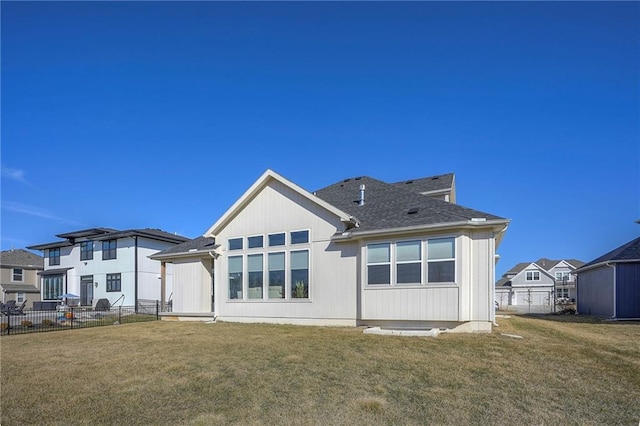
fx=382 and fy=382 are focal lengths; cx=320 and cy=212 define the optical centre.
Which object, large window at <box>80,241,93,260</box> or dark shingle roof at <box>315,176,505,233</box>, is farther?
large window at <box>80,241,93,260</box>

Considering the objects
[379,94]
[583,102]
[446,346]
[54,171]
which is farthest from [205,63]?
[583,102]

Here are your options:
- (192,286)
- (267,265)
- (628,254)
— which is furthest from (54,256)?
(628,254)

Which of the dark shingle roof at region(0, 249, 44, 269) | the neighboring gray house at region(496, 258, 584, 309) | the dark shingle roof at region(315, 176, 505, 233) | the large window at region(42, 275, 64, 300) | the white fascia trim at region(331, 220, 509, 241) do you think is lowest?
the neighboring gray house at region(496, 258, 584, 309)

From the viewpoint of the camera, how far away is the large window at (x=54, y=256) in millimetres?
36031

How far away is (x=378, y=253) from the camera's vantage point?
12.7 metres

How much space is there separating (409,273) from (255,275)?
6.36 meters

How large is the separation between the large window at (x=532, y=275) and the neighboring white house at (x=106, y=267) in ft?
154

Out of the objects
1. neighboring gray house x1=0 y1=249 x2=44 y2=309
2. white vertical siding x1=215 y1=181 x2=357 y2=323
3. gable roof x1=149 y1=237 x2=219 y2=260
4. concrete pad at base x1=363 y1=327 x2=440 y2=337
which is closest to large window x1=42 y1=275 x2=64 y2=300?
neighboring gray house x1=0 y1=249 x2=44 y2=309

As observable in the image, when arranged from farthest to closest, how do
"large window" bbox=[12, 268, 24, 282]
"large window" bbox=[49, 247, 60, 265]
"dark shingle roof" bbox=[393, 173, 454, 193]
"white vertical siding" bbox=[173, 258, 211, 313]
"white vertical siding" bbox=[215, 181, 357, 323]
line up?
"large window" bbox=[12, 268, 24, 282] < "large window" bbox=[49, 247, 60, 265] < "dark shingle roof" bbox=[393, 173, 454, 193] < "white vertical siding" bbox=[173, 258, 211, 313] < "white vertical siding" bbox=[215, 181, 357, 323]

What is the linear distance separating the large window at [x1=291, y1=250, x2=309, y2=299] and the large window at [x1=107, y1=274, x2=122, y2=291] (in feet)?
75.3

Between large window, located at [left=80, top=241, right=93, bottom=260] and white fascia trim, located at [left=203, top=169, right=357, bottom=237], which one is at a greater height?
white fascia trim, located at [left=203, top=169, right=357, bottom=237]

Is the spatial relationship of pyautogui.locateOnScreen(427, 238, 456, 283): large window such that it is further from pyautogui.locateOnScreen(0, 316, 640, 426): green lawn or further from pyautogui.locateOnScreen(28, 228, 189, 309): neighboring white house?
pyautogui.locateOnScreen(28, 228, 189, 309): neighboring white house

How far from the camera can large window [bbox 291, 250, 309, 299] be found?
1416 cm

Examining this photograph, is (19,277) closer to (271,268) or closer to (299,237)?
(271,268)
